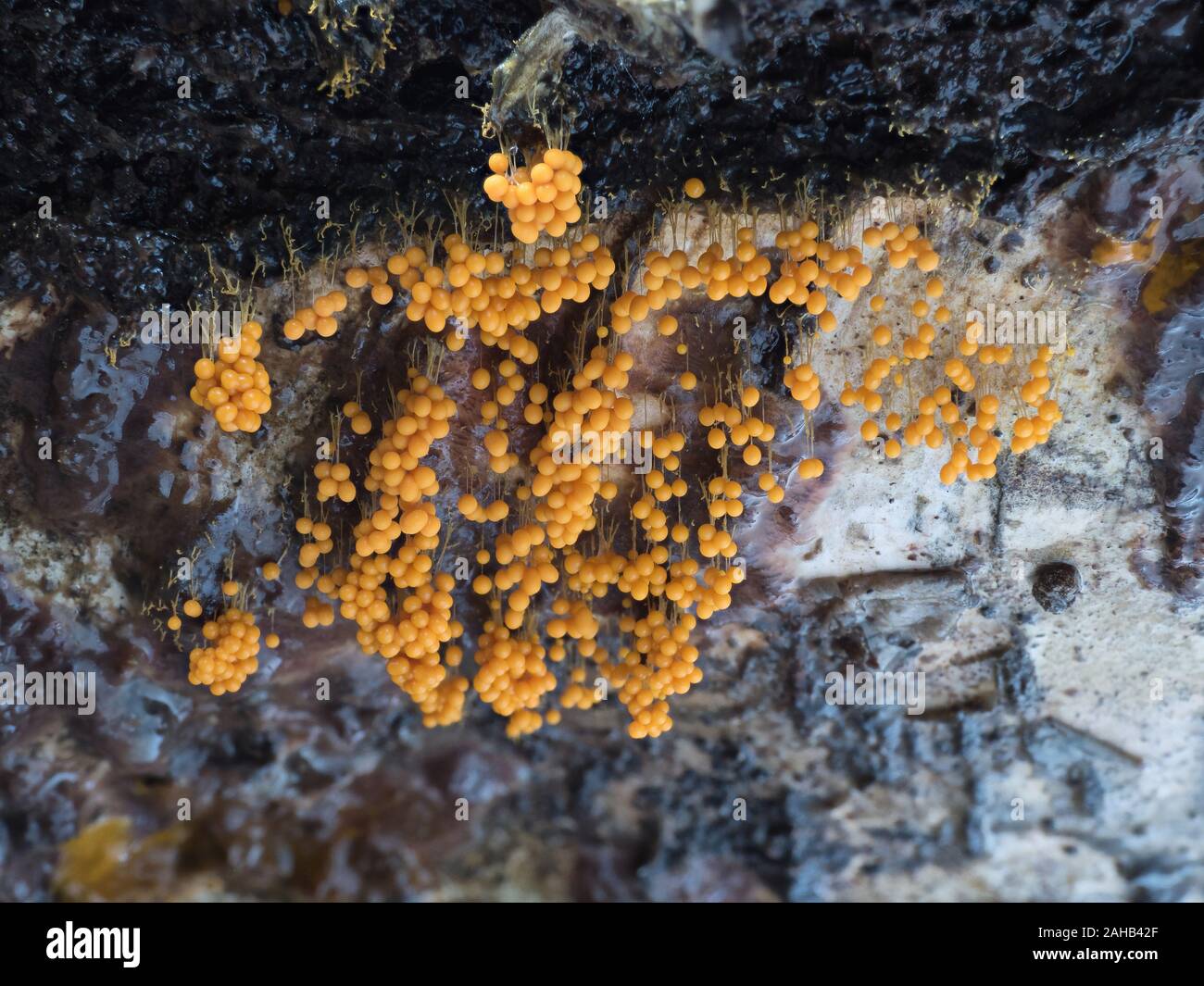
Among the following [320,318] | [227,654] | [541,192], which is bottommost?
[227,654]

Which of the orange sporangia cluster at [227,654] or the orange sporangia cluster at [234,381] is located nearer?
the orange sporangia cluster at [234,381]

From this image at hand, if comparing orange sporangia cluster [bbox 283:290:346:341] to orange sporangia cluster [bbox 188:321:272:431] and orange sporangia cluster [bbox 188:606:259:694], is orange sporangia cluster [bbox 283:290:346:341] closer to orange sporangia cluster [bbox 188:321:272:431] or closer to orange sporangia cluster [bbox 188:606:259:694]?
orange sporangia cluster [bbox 188:321:272:431]

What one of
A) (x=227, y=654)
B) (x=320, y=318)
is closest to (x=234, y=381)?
(x=320, y=318)

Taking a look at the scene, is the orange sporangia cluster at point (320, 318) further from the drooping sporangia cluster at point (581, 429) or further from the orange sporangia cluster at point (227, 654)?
the orange sporangia cluster at point (227, 654)

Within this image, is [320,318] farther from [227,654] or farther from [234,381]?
[227,654]

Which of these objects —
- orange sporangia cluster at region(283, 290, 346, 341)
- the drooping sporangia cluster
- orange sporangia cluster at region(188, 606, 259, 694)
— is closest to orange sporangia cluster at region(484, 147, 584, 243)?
the drooping sporangia cluster

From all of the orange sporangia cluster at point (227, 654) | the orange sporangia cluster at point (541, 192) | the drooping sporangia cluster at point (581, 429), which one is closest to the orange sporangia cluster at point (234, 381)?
the drooping sporangia cluster at point (581, 429)
